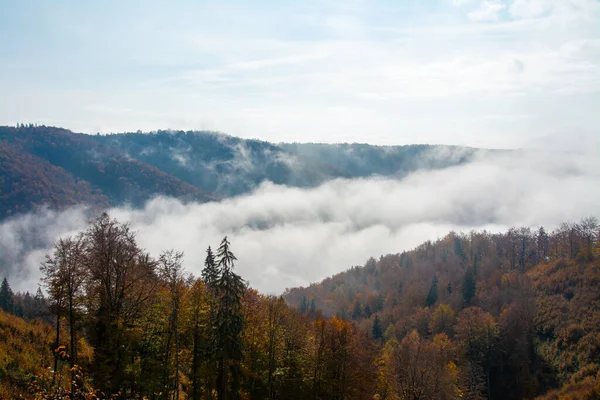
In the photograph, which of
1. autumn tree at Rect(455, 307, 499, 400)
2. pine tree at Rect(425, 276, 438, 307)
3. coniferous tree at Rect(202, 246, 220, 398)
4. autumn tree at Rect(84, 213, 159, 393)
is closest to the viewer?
autumn tree at Rect(84, 213, 159, 393)

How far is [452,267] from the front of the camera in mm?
157750

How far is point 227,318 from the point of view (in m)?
30.9

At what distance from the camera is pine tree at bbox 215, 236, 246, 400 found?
31.1 metres

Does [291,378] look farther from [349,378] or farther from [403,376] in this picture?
[403,376]

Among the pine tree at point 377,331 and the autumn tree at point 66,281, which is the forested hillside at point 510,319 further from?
the autumn tree at point 66,281

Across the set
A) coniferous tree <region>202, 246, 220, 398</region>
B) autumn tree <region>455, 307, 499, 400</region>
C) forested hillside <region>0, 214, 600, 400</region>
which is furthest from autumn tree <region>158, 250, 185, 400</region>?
autumn tree <region>455, 307, 499, 400</region>

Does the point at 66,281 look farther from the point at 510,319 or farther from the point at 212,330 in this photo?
the point at 510,319

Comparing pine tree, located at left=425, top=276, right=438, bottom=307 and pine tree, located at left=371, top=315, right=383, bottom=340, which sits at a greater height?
pine tree, located at left=425, top=276, right=438, bottom=307

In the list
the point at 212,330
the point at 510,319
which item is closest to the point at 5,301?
the point at 212,330

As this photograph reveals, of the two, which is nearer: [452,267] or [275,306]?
[275,306]

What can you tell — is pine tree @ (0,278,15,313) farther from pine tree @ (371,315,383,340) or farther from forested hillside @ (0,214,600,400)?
pine tree @ (371,315,383,340)

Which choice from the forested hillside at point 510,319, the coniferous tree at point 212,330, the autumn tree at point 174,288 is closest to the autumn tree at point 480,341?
the forested hillside at point 510,319

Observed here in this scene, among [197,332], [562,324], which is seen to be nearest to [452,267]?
[562,324]

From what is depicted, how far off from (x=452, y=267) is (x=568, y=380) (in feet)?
304
